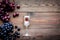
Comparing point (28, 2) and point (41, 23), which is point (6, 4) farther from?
point (41, 23)

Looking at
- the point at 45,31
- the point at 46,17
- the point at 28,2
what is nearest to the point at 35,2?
the point at 28,2

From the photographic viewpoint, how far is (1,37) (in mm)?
1976

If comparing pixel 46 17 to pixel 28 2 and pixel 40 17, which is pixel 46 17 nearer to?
pixel 40 17

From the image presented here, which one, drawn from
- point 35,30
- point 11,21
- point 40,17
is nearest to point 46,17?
point 40,17

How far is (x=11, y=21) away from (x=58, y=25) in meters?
0.53

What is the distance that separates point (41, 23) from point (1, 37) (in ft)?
1.55

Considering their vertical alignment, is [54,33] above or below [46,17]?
below

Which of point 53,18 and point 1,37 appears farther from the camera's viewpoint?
point 53,18

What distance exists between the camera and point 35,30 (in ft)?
6.76

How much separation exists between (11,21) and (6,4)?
0.20 meters

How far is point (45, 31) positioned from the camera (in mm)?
2068

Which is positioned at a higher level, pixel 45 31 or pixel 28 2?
pixel 28 2

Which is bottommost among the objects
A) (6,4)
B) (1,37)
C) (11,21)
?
Result: (1,37)

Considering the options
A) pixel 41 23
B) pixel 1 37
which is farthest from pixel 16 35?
pixel 41 23
